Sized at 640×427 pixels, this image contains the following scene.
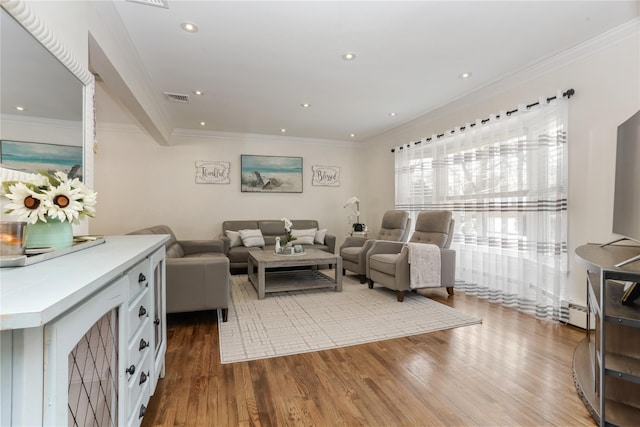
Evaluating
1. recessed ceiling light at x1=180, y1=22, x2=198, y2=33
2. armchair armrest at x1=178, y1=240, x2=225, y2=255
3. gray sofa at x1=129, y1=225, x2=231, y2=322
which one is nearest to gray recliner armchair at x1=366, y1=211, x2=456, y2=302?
gray sofa at x1=129, y1=225, x2=231, y2=322

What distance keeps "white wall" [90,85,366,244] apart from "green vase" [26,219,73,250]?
3.97 m

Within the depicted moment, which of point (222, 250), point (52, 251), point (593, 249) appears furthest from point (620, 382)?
point (222, 250)

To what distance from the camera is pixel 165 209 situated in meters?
5.42

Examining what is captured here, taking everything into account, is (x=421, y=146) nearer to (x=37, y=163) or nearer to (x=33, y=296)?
(x=37, y=163)

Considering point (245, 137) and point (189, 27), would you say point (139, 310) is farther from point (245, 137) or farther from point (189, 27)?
point (245, 137)

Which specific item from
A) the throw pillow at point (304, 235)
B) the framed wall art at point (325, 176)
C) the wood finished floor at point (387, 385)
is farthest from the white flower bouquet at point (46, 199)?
the framed wall art at point (325, 176)

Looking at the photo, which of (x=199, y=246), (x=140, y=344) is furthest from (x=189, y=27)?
(x=199, y=246)

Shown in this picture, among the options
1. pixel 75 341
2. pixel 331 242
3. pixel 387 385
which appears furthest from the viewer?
pixel 331 242

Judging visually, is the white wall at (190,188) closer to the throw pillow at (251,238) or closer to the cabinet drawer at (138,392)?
the throw pillow at (251,238)

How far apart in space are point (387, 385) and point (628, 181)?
1.97 m

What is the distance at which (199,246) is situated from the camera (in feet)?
14.9

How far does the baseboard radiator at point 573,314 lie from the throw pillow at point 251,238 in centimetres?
403

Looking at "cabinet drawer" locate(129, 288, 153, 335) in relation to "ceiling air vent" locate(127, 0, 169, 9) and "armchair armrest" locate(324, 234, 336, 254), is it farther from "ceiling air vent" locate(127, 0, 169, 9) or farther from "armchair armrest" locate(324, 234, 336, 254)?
"armchair armrest" locate(324, 234, 336, 254)

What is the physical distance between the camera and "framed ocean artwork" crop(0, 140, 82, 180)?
114 cm
